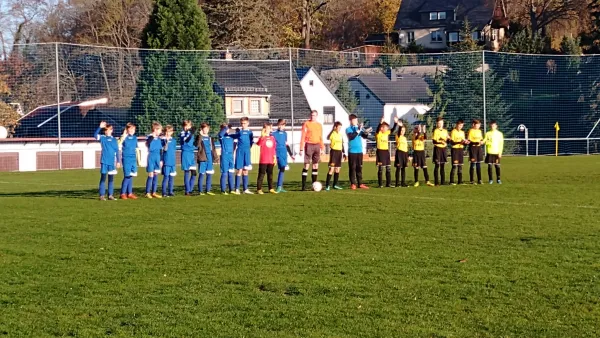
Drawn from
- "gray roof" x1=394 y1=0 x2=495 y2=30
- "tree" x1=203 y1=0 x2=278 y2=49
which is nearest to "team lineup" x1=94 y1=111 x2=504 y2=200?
"tree" x1=203 y1=0 x2=278 y2=49

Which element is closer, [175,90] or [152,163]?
[152,163]

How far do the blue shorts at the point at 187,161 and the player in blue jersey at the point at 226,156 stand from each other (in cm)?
64

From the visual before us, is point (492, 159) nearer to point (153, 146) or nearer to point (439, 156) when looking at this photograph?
point (439, 156)

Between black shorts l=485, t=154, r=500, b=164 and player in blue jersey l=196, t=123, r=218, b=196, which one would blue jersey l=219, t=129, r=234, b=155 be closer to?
player in blue jersey l=196, t=123, r=218, b=196

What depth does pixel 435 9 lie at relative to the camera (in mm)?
89188

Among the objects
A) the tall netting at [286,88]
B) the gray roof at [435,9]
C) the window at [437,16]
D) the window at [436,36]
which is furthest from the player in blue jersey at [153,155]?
the window at [436,36]

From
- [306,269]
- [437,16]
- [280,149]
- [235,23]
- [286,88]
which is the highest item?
[437,16]

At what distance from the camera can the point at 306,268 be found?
8.80 m

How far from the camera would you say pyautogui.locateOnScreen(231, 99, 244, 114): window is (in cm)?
4305

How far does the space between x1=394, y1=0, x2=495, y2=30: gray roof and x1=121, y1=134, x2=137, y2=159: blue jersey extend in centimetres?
7169

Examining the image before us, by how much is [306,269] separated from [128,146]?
10053mm

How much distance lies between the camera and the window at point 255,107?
43478 millimetres

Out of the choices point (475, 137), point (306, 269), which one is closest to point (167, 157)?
point (475, 137)

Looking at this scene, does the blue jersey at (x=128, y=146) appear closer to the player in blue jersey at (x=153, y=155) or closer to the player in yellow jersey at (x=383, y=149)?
the player in blue jersey at (x=153, y=155)
